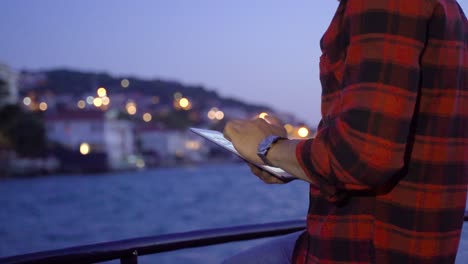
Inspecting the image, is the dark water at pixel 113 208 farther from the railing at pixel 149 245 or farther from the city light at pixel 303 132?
the city light at pixel 303 132

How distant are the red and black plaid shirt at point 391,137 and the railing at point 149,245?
601 millimetres

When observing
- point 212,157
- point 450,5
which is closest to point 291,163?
point 450,5

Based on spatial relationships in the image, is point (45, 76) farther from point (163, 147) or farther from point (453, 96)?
point (453, 96)

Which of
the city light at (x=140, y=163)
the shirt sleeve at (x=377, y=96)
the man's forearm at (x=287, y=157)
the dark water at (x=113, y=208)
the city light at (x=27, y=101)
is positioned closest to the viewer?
the shirt sleeve at (x=377, y=96)

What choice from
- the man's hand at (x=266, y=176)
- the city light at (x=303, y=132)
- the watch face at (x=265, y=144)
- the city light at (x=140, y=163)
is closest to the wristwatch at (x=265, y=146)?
the watch face at (x=265, y=144)

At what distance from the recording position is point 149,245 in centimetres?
164

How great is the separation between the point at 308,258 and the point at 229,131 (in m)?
0.30

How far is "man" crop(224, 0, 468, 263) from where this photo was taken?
3.21 feet

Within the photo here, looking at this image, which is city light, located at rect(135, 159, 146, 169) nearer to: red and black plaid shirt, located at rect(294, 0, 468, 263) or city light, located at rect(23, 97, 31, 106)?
city light, located at rect(23, 97, 31, 106)

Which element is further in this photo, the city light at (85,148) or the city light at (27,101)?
the city light at (85,148)

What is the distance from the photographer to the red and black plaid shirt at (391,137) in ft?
3.21

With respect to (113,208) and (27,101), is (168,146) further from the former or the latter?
(113,208)

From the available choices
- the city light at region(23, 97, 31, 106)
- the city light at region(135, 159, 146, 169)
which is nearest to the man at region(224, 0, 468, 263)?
the city light at region(23, 97, 31, 106)

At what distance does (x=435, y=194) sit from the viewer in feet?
3.54
